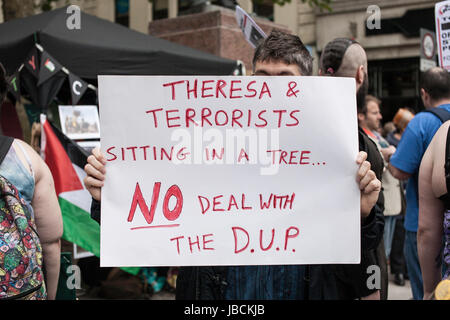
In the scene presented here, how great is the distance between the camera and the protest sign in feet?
5.50

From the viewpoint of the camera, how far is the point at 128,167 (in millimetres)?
1695

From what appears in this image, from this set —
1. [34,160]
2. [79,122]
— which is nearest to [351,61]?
[34,160]

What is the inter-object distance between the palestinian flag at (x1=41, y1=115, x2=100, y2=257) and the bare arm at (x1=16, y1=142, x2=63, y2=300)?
215 centimetres

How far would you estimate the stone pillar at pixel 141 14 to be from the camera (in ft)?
55.7

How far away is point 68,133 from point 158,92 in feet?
11.0

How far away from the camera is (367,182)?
5.52ft

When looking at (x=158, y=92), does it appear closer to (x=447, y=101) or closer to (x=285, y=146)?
(x=285, y=146)

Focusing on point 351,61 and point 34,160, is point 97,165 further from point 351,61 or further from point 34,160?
point 351,61

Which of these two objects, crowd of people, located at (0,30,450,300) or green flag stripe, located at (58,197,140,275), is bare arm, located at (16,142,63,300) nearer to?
crowd of people, located at (0,30,450,300)

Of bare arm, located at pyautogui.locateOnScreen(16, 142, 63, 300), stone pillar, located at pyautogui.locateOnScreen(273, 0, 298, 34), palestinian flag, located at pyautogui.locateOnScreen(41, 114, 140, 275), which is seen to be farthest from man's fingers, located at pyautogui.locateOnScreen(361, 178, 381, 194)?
stone pillar, located at pyautogui.locateOnScreen(273, 0, 298, 34)

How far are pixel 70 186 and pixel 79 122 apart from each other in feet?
2.63

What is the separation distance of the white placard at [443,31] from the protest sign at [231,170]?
1.93 metres

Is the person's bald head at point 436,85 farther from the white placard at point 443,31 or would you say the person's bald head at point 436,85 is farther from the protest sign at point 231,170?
the protest sign at point 231,170
